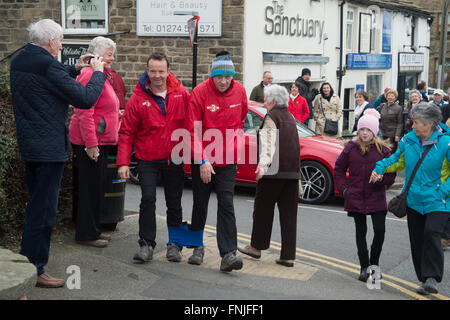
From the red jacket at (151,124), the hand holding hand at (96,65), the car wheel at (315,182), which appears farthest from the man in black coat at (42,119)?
the car wheel at (315,182)

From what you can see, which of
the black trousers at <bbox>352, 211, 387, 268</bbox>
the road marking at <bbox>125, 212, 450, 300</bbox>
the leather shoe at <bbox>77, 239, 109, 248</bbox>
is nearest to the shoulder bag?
the road marking at <bbox>125, 212, 450, 300</bbox>

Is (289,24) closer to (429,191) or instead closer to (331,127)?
(331,127)

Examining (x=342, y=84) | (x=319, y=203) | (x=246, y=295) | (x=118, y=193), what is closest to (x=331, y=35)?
(x=342, y=84)

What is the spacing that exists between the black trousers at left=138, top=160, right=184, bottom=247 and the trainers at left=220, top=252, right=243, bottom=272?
71 cm

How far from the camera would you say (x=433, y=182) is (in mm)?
5938

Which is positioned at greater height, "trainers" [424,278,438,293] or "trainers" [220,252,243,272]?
"trainers" [220,252,243,272]

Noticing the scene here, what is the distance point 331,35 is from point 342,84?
250 centimetres

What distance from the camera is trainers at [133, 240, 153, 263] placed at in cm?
604

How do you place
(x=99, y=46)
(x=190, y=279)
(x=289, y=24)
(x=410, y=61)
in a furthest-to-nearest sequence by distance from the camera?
(x=410, y=61) < (x=289, y=24) < (x=99, y=46) < (x=190, y=279)

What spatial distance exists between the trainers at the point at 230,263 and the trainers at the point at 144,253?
702 millimetres

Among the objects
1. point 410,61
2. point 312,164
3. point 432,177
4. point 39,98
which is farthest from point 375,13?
point 39,98

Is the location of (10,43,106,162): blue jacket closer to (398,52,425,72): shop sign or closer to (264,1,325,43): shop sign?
(264,1,325,43): shop sign

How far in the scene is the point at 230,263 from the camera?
19.5 ft

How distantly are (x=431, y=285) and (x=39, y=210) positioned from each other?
11.5ft
